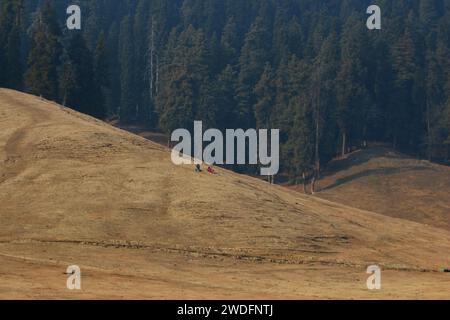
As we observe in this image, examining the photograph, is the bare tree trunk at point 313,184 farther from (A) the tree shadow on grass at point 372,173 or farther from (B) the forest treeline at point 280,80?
(B) the forest treeline at point 280,80

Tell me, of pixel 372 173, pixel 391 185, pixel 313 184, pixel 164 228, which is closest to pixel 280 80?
pixel 313 184

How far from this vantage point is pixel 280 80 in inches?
4938

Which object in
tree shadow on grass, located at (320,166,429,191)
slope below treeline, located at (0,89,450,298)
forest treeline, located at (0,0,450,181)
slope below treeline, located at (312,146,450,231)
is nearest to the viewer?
slope below treeline, located at (0,89,450,298)

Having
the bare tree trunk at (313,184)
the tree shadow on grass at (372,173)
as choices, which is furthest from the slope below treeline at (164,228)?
the tree shadow on grass at (372,173)

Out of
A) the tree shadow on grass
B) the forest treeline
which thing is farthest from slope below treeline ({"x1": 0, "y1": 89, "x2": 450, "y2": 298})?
the tree shadow on grass

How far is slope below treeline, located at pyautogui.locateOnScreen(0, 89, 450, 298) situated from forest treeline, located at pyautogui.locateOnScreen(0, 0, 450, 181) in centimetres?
4052

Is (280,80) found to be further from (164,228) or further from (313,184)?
(164,228)

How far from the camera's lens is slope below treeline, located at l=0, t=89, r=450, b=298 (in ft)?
138

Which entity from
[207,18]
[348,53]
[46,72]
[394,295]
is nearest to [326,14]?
[207,18]

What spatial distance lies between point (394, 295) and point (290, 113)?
3242 inches

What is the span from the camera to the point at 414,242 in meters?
56.2

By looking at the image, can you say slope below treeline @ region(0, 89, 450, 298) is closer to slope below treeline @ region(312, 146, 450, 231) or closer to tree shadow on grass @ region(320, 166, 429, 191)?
slope below treeline @ region(312, 146, 450, 231)

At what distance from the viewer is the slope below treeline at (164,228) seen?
138ft

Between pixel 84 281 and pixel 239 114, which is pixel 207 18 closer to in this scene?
pixel 239 114
